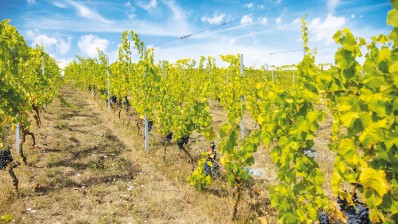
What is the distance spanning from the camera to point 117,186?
5828 mm

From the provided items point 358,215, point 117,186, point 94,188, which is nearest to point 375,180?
point 358,215

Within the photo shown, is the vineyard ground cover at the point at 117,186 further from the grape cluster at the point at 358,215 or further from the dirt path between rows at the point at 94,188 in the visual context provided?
the grape cluster at the point at 358,215

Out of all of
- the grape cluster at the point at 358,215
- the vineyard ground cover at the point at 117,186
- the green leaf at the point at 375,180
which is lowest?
the vineyard ground cover at the point at 117,186

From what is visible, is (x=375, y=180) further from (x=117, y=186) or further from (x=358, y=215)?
(x=117, y=186)

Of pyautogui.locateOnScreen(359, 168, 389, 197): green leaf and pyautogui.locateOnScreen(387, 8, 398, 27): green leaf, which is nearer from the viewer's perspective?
pyautogui.locateOnScreen(387, 8, 398, 27): green leaf

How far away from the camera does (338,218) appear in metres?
2.99

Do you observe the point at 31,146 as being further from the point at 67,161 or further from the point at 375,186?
the point at 375,186

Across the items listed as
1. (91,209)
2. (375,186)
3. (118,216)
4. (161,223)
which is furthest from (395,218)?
(91,209)

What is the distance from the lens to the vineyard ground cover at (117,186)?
4727 mm

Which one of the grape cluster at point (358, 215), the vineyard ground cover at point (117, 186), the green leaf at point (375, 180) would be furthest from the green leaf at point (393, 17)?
the vineyard ground cover at point (117, 186)

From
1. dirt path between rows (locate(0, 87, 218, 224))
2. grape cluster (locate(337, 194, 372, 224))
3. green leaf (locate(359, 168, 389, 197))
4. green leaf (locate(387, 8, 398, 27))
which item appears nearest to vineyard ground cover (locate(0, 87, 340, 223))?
dirt path between rows (locate(0, 87, 218, 224))

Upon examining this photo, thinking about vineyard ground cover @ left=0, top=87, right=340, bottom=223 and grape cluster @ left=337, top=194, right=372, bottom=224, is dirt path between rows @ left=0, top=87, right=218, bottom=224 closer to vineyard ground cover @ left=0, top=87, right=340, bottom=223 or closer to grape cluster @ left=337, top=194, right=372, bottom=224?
vineyard ground cover @ left=0, top=87, right=340, bottom=223

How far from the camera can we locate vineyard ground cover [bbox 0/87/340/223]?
4.73 meters

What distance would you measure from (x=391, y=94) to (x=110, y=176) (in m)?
5.97
